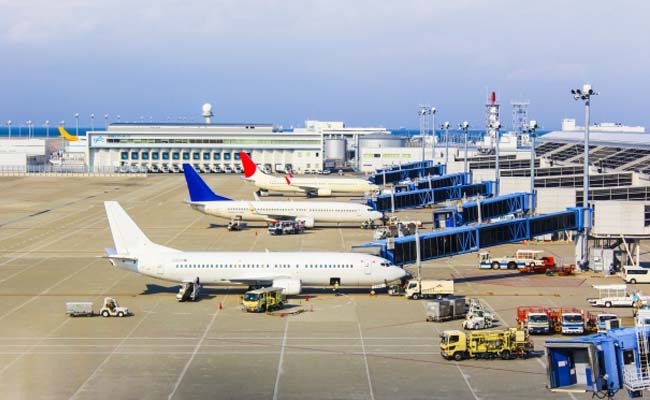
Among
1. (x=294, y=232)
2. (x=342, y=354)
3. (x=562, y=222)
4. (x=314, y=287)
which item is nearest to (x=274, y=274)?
(x=314, y=287)

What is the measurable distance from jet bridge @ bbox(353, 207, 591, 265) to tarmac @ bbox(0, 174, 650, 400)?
329 centimetres

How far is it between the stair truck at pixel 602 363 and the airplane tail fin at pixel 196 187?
8386 cm

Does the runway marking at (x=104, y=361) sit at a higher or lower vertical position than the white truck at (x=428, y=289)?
lower

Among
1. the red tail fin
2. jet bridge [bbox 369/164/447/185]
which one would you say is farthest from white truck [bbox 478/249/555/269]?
jet bridge [bbox 369/164/447/185]

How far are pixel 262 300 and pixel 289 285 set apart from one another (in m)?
3.70

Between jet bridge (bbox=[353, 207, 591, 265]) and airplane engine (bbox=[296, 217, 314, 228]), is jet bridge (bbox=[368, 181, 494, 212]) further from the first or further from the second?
jet bridge (bbox=[353, 207, 591, 265])

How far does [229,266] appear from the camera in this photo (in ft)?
220

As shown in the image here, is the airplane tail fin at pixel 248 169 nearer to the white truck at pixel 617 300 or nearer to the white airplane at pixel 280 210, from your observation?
the white airplane at pixel 280 210

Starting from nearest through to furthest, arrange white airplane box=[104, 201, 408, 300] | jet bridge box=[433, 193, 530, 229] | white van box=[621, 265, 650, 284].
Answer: white airplane box=[104, 201, 408, 300], white van box=[621, 265, 650, 284], jet bridge box=[433, 193, 530, 229]

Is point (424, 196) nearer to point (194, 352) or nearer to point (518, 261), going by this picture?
point (518, 261)

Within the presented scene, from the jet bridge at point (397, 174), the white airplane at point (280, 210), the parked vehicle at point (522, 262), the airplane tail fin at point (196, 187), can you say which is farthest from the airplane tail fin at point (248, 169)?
the parked vehicle at point (522, 262)

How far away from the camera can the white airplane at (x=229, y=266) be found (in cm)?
6669

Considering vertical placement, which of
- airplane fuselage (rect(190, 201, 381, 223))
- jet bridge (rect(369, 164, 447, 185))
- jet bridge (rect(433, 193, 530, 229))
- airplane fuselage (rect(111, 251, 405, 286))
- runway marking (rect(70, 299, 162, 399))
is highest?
jet bridge (rect(369, 164, 447, 185))

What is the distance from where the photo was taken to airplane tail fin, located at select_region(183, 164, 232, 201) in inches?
4336
